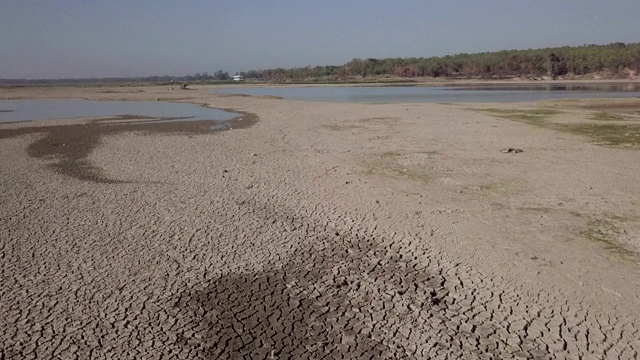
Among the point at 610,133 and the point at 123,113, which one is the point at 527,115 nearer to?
the point at 610,133

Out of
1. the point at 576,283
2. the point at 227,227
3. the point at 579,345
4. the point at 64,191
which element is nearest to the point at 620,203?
the point at 576,283

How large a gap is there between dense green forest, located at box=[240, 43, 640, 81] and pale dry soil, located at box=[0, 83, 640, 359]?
362 ft

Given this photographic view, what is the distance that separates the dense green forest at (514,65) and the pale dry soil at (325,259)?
4344 inches

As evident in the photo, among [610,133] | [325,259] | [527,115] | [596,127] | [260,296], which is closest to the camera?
[260,296]

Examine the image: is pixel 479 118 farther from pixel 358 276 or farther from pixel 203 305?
pixel 203 305

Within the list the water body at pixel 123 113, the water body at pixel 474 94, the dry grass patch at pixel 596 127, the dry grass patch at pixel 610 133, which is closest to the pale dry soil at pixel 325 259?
the dry grass patch at pixel 610 133

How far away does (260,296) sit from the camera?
659 cm

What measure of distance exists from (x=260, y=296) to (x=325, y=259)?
160 cm

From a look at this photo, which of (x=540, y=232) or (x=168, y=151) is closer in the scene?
(x=540, y=232)

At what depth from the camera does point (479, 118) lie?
1115 inches

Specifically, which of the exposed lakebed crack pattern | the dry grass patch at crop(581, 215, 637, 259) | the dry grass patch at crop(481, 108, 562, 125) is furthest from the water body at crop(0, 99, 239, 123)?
the dry grass patch at crop(581, 215, 637, 259)

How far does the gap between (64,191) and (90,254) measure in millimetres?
5233

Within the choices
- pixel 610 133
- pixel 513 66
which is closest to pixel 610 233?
pixel 610 133

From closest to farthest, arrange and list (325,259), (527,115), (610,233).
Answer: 1. (325,259)
2. (610,233)
3. (527,115)
